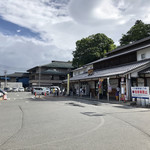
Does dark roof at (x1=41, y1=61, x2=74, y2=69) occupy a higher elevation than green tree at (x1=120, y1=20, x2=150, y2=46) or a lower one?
lower

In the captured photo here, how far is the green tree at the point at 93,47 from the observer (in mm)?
42000

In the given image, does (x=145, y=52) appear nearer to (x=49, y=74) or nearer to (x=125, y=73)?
(x=125, y=73)

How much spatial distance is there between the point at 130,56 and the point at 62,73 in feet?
134

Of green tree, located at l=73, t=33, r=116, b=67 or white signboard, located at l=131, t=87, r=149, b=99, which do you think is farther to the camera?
green tree, located at l=73, t=33, r=116, b=67

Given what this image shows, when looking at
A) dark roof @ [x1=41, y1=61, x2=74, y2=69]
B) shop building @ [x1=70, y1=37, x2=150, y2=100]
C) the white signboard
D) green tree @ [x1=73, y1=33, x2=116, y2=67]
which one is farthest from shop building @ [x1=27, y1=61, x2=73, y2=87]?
the white signboard

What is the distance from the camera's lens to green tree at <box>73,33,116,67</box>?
138 feet

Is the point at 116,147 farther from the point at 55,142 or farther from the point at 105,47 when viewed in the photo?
the point at 105,47

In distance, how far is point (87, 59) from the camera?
42938 millimetres

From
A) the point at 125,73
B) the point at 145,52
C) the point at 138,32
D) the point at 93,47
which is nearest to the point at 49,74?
the point at 93,47

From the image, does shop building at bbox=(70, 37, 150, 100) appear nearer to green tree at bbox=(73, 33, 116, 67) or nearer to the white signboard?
the white signboard

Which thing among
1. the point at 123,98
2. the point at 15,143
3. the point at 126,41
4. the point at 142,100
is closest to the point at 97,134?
the point at 15,143

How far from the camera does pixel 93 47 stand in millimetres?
42562

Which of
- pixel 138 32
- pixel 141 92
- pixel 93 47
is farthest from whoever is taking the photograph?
pixel 93 47

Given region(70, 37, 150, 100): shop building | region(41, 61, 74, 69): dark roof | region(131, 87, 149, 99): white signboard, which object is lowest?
region(131, 87, 149, 99): white signboard
